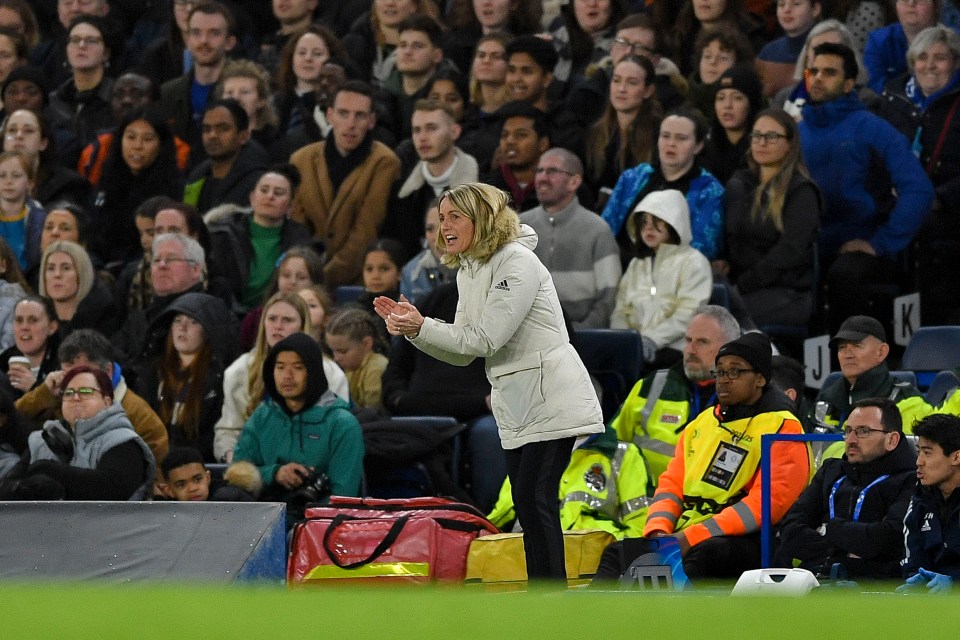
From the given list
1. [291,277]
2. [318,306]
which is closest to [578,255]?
[318,306]

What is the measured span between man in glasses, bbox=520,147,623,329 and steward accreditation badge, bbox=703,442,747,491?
2.14 m

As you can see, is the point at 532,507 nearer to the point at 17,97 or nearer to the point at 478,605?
the point at 478,605

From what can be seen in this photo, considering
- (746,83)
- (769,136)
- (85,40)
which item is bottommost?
(769,136)

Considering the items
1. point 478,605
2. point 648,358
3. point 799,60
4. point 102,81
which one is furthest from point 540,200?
point 478,605

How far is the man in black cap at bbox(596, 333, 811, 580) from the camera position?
8133 millimetres

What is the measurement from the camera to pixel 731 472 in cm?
839

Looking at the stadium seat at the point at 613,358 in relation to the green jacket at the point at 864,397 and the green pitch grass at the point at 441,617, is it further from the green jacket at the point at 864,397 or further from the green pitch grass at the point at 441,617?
the green pitch grass at the point at 441,617

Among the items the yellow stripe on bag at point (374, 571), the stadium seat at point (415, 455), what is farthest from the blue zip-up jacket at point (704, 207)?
the yellow stripe on bag at point (374, 571)

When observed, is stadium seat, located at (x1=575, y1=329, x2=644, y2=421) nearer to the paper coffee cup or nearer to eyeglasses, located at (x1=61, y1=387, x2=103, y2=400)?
eyeglasses, located at (x1=61, y1=387, x2=103, y2=400)

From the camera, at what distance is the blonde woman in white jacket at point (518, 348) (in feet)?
23.2

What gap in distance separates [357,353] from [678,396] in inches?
75.5

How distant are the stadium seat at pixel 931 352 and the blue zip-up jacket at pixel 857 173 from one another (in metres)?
1.08

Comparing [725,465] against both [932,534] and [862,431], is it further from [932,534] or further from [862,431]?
[932,534]

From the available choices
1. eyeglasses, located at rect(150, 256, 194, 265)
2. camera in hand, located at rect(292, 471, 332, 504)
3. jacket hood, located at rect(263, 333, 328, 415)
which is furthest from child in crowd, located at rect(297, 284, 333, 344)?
camera in hand, located at rect(292, 471, 332, 504)
